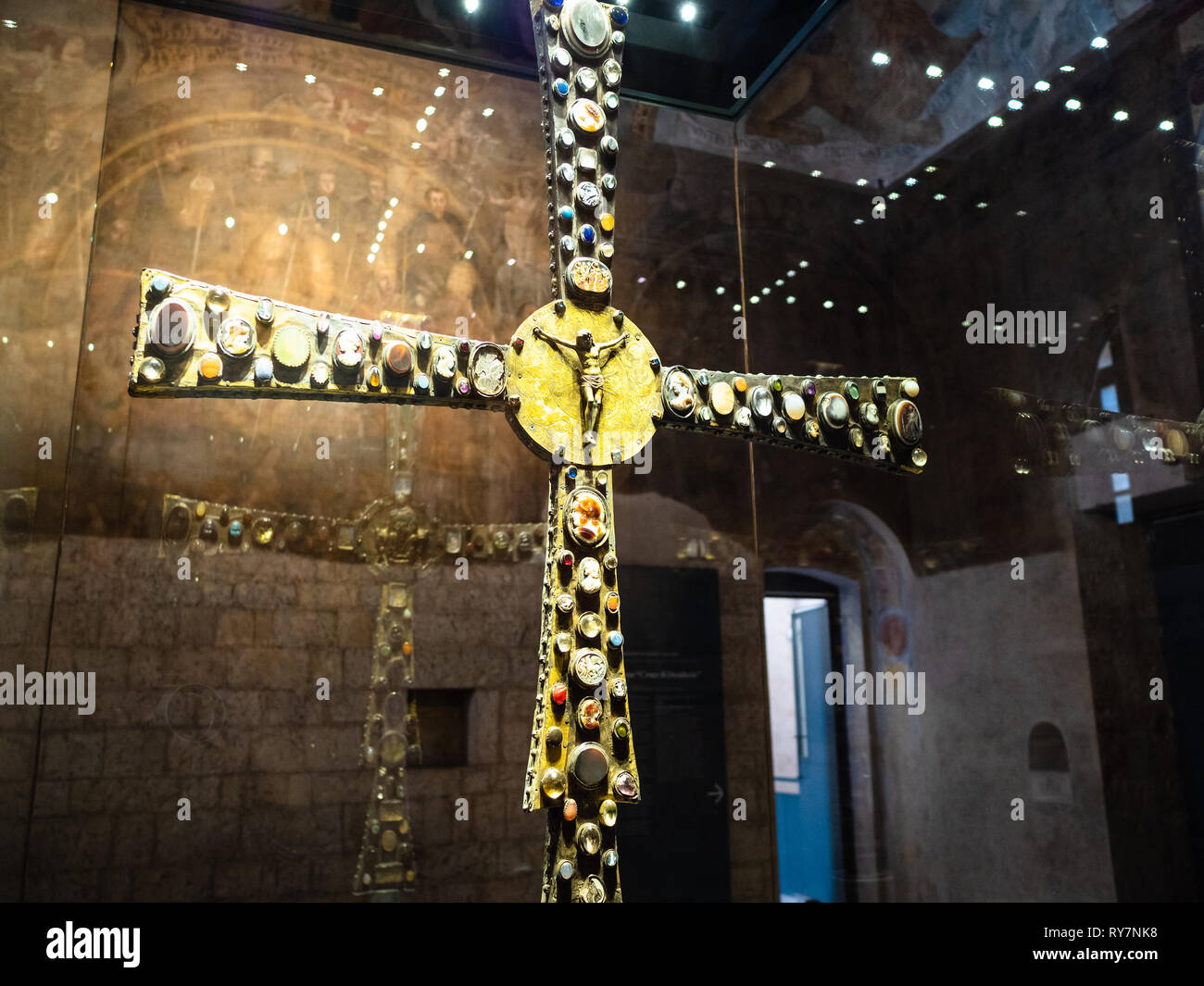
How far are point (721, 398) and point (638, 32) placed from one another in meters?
2.02

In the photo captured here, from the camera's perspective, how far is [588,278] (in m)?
2.95

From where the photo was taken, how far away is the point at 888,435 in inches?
131

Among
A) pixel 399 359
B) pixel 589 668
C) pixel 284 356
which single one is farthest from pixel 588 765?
pixel 284 356

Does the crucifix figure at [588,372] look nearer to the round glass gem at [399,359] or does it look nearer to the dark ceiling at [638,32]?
the round glass gem at [399,359]

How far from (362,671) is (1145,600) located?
3000mm

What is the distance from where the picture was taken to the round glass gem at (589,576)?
2.74m

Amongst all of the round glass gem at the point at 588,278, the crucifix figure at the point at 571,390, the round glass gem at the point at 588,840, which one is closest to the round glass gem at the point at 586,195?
the crucifix figure at the point at 571,390

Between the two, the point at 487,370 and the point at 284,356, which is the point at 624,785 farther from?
the point at 284,356

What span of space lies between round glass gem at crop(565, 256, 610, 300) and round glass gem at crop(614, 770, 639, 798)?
147 centimetres

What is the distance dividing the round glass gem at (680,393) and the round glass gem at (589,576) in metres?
0.61

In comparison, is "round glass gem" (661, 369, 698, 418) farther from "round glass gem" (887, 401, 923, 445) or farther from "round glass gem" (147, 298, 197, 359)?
Result: "round glass gem" (147, 298, 197, 359)

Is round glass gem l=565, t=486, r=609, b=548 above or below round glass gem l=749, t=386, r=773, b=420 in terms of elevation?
below

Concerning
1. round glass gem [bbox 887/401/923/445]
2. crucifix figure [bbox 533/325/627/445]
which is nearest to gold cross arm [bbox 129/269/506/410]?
crucifix figure [bbox 533/325/627/445]

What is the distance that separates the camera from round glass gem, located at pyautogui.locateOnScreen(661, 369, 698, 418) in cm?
304
